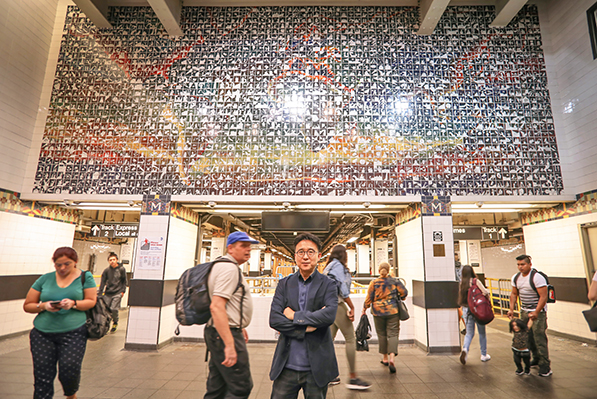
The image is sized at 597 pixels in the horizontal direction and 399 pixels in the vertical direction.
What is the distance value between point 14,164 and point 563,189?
10.3m

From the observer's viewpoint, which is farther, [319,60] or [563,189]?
[319,60]

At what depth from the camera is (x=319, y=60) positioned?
6598 millimetres

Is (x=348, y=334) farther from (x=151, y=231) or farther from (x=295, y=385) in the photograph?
(x=151, y=231)

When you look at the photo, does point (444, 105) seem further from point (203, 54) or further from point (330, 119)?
point (203, 54)

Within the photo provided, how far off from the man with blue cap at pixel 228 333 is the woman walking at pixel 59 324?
1.25 metres

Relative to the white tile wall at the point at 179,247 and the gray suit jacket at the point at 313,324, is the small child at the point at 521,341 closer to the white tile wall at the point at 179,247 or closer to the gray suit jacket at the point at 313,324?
the gray suit jacket at the point at 313,324

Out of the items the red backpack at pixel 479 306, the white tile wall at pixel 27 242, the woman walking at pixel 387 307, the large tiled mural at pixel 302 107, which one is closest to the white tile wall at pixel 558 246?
the large tiled mural at pixel 302 107

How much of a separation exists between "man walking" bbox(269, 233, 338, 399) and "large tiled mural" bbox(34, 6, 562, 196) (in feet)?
12.6

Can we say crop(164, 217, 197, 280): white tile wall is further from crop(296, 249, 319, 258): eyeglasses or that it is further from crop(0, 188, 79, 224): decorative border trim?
crop(296, 249, 319, 258): eyeglasses

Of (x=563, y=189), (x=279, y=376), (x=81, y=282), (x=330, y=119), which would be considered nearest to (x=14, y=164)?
(x=81, y=282)

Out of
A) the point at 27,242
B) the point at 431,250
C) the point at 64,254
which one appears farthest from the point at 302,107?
the point at 27,242

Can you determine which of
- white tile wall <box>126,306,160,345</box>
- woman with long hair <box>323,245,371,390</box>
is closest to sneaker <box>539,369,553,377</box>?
woman with long hair <box>323,245,371,390</box>

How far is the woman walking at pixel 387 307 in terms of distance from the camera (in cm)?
448

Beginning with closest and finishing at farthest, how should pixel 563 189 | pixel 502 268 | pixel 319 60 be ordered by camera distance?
1. pixel 563 189
2. pixel 319 60
3. pixel 502 268
